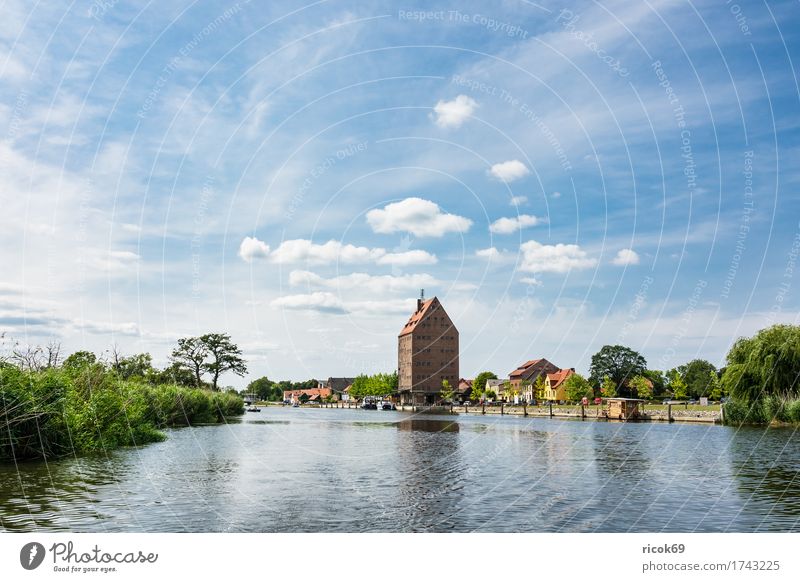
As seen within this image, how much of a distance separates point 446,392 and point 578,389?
52756 millimetres

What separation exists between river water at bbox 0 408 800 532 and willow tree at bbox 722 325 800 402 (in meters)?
22.6

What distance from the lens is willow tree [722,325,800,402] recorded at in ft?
204

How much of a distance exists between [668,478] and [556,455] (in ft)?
40.0

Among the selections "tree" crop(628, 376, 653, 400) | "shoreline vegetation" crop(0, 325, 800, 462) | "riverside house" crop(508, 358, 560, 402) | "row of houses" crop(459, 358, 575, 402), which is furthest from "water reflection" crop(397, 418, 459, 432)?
"riverside house" crop(508, 358, 560, 402)

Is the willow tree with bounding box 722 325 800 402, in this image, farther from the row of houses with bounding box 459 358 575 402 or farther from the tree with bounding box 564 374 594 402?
the row of houses with bounding box 459 358 575 402

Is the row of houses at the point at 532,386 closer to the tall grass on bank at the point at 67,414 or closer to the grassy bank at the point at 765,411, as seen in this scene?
the grassy bank at the point at 765,411

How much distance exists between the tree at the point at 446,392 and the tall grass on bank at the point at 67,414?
13412cm

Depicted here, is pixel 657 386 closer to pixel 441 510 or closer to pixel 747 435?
pixel 747 435

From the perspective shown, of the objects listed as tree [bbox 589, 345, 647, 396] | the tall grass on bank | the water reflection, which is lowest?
the water reflection

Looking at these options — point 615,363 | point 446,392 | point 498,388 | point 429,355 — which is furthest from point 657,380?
point 429,355

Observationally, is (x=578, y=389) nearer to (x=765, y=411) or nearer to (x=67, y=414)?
(x=765, y=411)

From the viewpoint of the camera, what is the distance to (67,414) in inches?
1240

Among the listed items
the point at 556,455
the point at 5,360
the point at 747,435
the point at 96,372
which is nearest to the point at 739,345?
the point at 747,435

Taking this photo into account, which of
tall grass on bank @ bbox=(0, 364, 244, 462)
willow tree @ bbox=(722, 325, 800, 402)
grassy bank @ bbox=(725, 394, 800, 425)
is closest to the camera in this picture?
tall grass on bank @ bbox=(0, 364, 244, 462)
